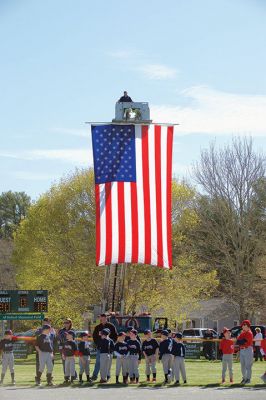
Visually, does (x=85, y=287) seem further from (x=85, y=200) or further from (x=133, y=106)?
(x=133, y=106)

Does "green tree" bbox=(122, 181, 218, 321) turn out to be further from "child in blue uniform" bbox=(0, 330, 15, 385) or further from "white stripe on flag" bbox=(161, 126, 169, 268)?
"child in blue uniform" bbox=(0, 330, 15, 385)

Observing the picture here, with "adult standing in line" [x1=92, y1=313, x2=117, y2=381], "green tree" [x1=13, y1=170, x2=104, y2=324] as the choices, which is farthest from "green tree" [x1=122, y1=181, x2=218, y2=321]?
"adult standing in line" [x1=92, y1=313, x2=117, y2=381]

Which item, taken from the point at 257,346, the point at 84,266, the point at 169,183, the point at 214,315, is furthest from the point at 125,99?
the point at 214,315

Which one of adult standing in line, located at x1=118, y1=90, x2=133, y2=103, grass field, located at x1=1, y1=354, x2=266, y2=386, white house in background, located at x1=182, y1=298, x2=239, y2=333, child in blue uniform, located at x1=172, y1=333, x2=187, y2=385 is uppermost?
adult standing in line, located at x1=118, y1=90, x2=133, y2=103

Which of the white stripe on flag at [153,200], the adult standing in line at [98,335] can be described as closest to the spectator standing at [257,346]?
the white stripe on flag at [153,200]

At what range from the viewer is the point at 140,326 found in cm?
4097

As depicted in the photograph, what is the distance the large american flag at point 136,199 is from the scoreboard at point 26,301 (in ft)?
8.01

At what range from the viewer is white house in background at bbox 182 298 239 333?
72.9 meters

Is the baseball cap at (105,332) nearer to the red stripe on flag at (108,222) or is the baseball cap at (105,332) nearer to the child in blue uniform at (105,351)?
the child in blue uniform at (105,351)

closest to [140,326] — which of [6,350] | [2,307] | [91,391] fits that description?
[2,307]

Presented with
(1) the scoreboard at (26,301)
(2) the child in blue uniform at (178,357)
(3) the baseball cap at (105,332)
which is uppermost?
(1) the scoreboard at (26,301)

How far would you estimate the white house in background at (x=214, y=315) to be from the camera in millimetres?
72875

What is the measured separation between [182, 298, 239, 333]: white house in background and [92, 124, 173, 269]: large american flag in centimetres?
3964

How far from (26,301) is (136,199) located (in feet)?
17.7
